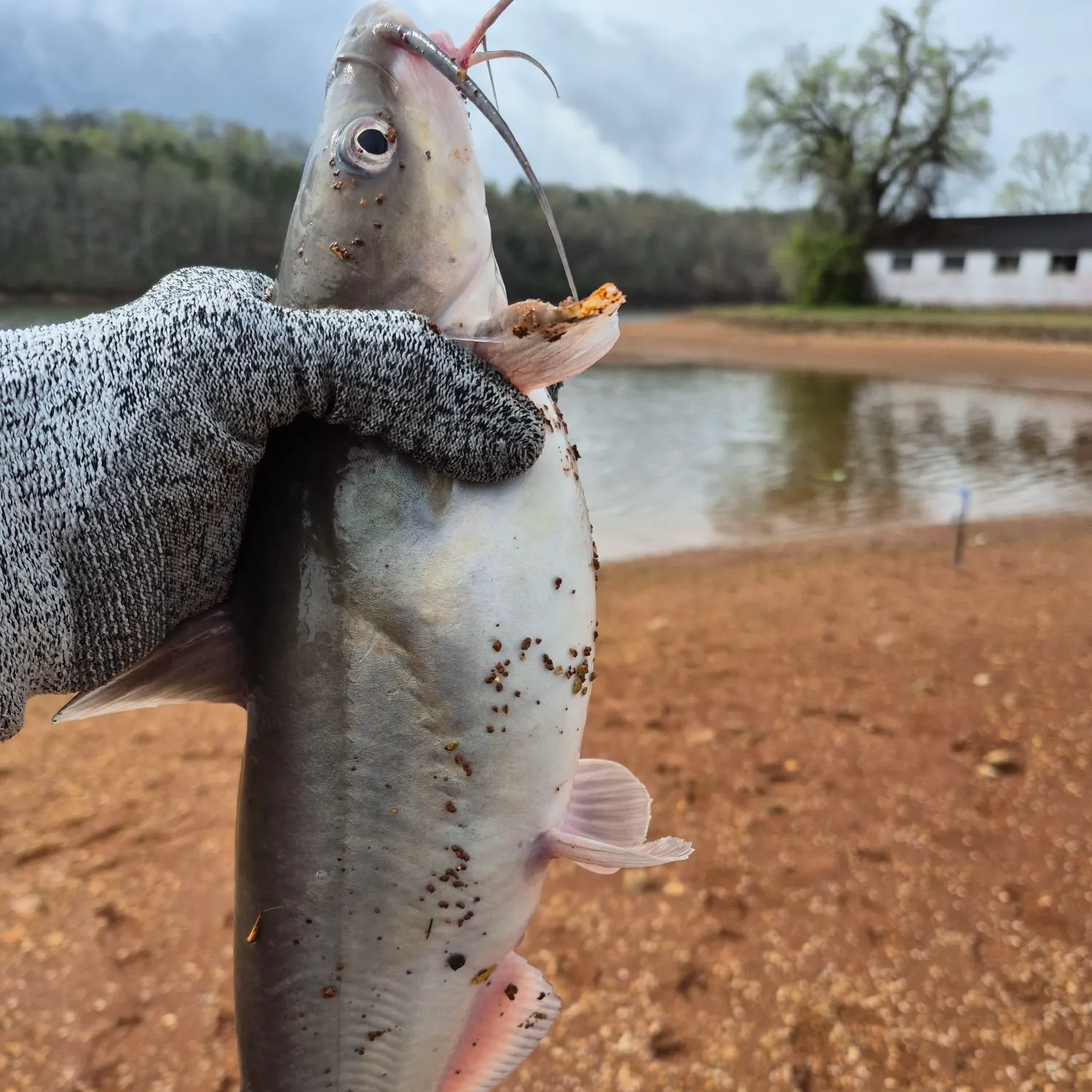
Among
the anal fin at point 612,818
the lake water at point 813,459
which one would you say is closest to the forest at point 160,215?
the lake water at point 813,459

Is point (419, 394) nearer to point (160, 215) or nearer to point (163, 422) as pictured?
point (163, 422)

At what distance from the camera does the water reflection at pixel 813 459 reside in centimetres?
944

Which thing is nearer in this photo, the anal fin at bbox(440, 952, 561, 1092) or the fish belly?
the fish belly

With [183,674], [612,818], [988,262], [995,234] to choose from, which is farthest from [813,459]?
[995,234]

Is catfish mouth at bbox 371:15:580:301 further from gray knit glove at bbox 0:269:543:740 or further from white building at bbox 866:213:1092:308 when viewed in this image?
white building at bbox 866:213:1092:308

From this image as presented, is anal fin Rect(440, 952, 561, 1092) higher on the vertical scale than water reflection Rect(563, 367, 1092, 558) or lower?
higher

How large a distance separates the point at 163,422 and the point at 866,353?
99.0ft

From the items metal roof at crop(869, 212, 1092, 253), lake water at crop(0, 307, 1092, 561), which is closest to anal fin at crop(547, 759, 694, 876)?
lake water at crop(0, 307, 1092, 561)

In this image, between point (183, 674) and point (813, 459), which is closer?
point (183, 674)

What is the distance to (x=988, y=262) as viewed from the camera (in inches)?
1470

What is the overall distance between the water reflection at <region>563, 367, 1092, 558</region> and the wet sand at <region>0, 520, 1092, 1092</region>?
406 cm

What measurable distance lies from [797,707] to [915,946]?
160 centimetres

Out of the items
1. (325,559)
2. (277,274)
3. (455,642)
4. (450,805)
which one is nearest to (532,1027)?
(450,805)

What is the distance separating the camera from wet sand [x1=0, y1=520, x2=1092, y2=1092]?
245cm
